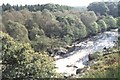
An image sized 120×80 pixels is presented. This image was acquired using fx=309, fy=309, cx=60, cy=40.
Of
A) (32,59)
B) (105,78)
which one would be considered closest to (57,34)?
(32,59)

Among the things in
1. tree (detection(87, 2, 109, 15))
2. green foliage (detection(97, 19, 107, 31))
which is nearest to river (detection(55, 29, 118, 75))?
green foliage (detection(97, 19, 107, 31))

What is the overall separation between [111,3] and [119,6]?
11.3 m

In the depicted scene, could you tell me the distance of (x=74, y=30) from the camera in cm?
5775

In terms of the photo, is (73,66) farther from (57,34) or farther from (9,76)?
(9,76)

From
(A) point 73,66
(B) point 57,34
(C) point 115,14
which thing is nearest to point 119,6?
(C) point 115,14

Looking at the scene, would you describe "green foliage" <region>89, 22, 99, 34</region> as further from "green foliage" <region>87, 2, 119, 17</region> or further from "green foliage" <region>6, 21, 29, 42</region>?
"green foliage" <region>6, 21, 29, 42</region>

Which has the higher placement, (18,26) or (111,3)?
(111,3)

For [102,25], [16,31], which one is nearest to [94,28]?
[102,25]

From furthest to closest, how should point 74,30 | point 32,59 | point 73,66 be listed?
point 74,30
point 73,66
point 32,59

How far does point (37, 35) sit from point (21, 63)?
111ft

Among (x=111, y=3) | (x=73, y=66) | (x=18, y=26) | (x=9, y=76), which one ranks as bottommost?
(x=73, y=66)

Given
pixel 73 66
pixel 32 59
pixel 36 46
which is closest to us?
pixel 32 59

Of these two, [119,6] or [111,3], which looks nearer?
[119,6]

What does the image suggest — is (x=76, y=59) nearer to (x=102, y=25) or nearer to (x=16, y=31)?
(x=16, y=31)
